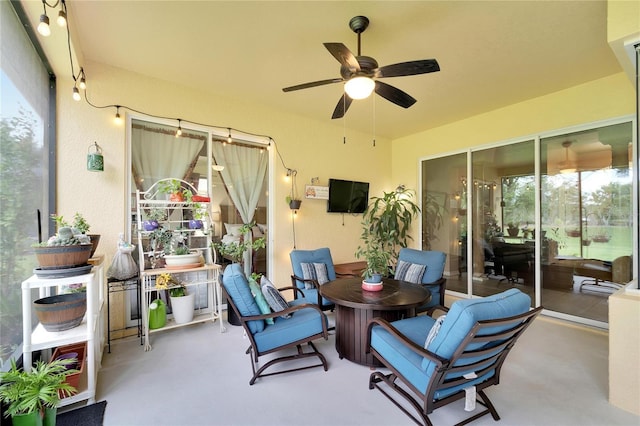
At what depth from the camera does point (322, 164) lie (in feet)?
16.7

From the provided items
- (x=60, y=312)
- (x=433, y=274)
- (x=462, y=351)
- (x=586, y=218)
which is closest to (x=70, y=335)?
(x=60, y=312)

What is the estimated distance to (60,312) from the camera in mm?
2088

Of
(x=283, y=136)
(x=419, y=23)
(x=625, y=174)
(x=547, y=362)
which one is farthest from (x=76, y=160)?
(x=625, y=174)

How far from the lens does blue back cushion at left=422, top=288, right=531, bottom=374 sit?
5.18 ft

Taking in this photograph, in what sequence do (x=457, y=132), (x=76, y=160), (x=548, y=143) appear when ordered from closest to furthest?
(x=76, y=160)
(x=548, y=143)
(x=457, y=132)

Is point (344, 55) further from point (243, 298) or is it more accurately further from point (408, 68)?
point (243, 298)

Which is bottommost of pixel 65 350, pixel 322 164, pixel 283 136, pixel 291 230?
pixel 65 350

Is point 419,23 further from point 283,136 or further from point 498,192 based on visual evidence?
point 498,192

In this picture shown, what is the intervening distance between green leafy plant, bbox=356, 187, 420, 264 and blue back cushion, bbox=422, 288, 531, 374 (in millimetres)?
3491

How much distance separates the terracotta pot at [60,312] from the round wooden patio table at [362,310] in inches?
79.8

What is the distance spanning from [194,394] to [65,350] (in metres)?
1.23

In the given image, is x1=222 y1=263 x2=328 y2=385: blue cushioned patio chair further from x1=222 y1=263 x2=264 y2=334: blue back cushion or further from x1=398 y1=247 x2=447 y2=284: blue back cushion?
x1=398 y1=247 x2=447 y2=284: blue back cushion

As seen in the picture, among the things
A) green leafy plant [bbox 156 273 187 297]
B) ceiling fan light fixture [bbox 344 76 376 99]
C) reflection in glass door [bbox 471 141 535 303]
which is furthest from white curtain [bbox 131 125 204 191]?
reflection in glass door [bbox 471 141 535 303]

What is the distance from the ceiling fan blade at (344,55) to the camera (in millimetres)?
2016
